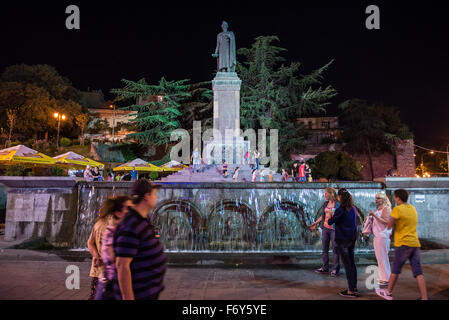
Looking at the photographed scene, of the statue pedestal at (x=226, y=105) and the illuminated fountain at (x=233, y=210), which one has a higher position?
the statue pedestal at (x=226, y=105)

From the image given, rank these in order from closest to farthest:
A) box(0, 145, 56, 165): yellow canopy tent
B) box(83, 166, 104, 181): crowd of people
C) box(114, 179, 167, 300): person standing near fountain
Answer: box(114, 179, 167, 300): person standing near fountain < box(83, 166, 104, 181): crowd of people < box(0, 145, 56, 165): yellow canopy tent

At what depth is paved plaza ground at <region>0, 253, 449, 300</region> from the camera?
4.89 m

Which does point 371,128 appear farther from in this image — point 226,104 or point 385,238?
point 385,238

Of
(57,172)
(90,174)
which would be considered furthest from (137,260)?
(57,172)

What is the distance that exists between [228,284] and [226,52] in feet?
53.8

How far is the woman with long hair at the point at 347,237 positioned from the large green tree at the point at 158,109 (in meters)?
25.0

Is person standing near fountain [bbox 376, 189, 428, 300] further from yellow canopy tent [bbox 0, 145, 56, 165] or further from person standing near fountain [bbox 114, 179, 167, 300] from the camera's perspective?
yellow canopy tent [bbox 0, 145, 56, 165]

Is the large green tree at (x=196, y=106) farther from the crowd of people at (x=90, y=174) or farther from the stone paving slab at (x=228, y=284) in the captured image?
the stone paving slab at (x=228, y=284)

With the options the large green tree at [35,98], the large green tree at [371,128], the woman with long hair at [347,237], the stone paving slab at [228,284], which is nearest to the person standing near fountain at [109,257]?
the stone paving slab at [228,284]

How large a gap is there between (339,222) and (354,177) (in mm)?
21212

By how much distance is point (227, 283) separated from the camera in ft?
18.5

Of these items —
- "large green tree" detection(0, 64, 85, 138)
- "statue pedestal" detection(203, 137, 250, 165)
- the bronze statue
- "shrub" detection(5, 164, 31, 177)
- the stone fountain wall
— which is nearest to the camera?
the stone fountain wall

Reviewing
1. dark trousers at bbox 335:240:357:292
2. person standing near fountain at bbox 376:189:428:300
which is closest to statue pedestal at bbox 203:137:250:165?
dark trousers at bbox 335:240:357:292

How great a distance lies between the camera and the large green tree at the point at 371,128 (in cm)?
3212
